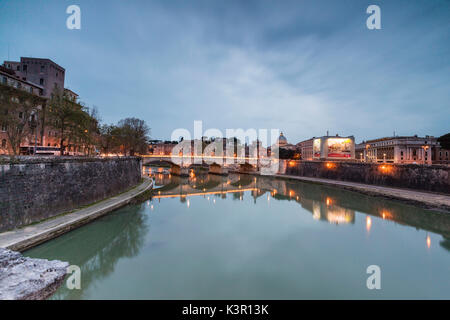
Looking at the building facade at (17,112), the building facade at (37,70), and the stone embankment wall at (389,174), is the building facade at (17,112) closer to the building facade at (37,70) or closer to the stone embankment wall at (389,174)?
the building facade at (37,70)

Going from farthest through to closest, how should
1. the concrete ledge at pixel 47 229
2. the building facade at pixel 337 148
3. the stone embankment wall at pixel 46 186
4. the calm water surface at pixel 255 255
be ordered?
1. the building facade at pixel 337 148
2. the stone embankment wall at pixel 46 186
3. the concrete ledge at pixel 47 229
4. the calm water surface at pixel 255 255

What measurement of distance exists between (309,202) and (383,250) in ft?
40.9

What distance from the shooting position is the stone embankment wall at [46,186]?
9.07 meters

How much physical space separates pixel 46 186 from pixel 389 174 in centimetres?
3472

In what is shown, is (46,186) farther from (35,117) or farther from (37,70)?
(37,70)

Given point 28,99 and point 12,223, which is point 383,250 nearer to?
point 12,223

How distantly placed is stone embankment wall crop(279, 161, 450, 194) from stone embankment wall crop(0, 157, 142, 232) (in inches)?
1283

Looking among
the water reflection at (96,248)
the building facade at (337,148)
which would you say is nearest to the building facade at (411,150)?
the building facade at (337,148)

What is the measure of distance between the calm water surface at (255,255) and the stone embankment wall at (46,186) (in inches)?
77.1

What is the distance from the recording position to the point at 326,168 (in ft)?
126

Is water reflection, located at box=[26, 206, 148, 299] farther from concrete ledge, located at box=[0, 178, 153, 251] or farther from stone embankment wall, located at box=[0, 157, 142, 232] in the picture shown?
stone embankment wall, located at box=[0, 157, 142, 232]

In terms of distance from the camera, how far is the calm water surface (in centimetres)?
704

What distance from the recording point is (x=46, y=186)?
1106 cm

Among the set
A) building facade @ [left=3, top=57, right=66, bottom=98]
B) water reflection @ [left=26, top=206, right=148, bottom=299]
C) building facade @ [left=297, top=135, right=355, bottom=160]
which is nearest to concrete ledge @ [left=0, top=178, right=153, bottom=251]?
water reflection @ [left=26, top=206, right=148, bottom=299]
